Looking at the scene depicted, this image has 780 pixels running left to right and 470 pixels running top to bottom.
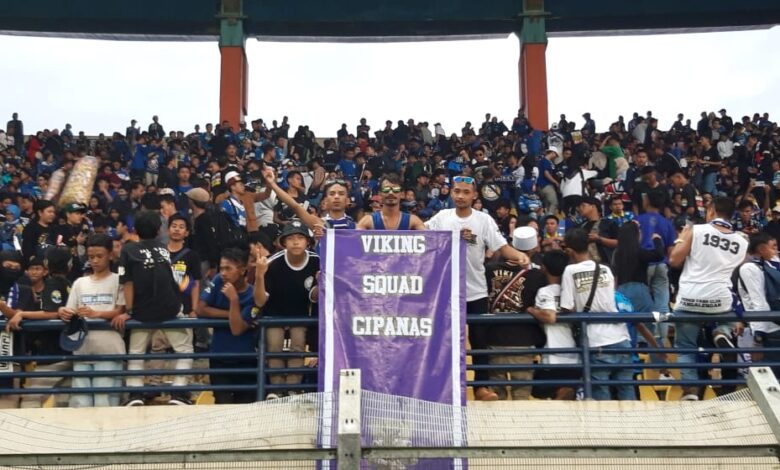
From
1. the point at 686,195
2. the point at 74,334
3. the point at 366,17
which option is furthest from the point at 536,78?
the point at 74,334

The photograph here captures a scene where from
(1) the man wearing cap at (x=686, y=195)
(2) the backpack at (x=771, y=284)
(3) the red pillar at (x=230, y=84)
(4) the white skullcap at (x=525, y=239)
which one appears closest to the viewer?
(2) the backpack at (x=771, y=284)

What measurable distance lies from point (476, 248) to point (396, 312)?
1109 mm

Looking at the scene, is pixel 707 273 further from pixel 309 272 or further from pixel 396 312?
pixel 309 272

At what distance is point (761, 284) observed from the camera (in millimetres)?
8039

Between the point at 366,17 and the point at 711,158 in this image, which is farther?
the point at 366,17

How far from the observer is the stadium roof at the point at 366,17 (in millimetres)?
26016

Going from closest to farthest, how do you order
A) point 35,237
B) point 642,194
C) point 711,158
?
1. point 642,194
2. point 35,237
3. point 711,158

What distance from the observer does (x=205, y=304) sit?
7.57 meters

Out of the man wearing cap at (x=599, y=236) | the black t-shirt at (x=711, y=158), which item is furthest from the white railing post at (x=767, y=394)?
the black t-shirt at (x=711, y=158)

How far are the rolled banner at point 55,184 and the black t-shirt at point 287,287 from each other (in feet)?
32.6

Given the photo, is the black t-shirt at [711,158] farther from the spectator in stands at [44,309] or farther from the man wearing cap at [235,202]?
the spectator in stands at [44,309]

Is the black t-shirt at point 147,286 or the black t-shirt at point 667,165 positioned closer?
the black t-shirt at point 147,286

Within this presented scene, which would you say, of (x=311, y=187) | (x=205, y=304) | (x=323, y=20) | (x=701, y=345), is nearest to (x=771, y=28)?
(x=323, y=20)

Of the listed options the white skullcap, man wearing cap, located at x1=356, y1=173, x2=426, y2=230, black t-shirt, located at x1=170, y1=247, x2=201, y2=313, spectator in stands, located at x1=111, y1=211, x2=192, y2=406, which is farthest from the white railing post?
black t-shirt, located at x1=170, y1=247, x2=201, y2=313
